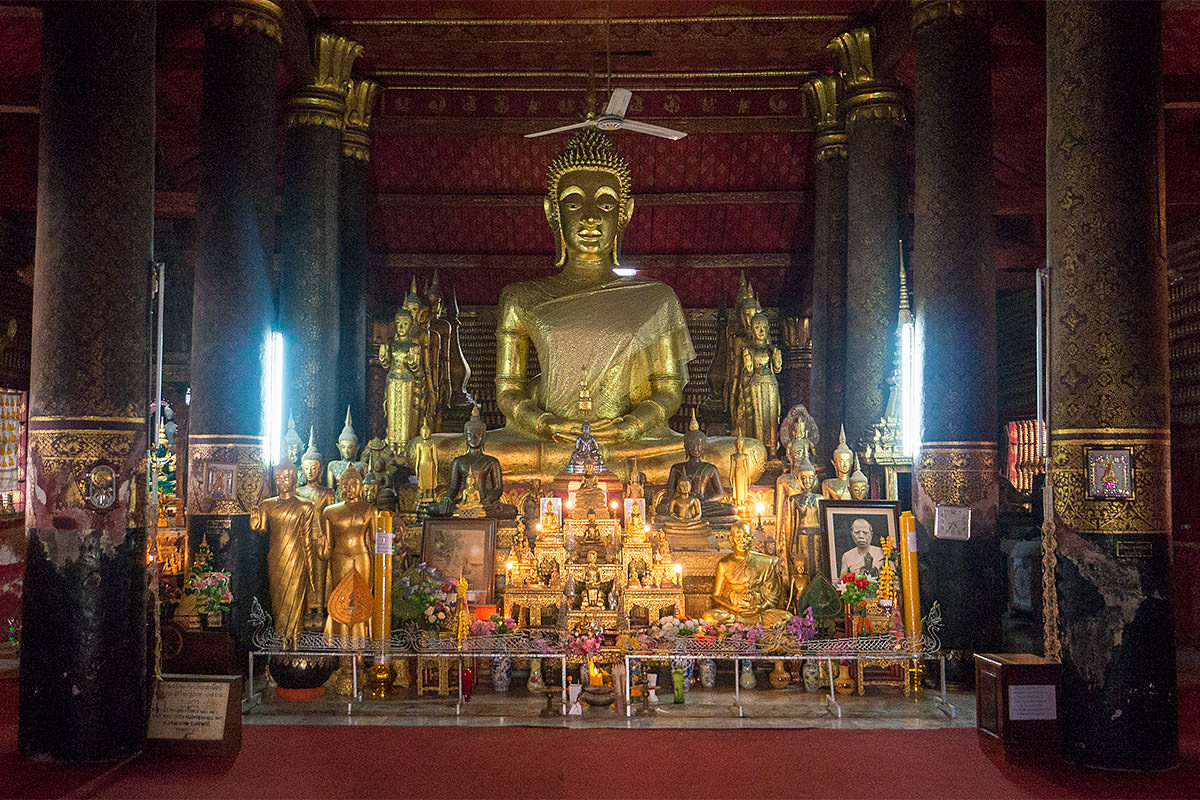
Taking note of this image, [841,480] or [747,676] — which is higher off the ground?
[841,480]

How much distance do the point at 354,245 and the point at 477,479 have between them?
4346 mm

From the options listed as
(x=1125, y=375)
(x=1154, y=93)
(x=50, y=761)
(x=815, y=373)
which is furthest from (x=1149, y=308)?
(x=815, y=373)

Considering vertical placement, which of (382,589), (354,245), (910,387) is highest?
(354,245)

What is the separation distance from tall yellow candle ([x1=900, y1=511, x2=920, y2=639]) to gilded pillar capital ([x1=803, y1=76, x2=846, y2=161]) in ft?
19.9

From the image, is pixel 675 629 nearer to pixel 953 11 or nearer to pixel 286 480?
pixel 286 480

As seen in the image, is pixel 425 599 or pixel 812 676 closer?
pixel 812 676

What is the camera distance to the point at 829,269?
1227 cm

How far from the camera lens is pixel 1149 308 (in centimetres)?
578

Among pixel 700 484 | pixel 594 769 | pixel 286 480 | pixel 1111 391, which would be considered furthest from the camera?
pixel 700 484

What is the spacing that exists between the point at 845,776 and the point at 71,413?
4359 millimetres

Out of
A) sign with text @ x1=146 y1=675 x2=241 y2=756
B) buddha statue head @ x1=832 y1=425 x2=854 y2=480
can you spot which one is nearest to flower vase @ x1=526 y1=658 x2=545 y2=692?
sign with text @ x1=146 y1=675 x2=241 y2=756

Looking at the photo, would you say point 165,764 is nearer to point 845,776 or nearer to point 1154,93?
point 845,776

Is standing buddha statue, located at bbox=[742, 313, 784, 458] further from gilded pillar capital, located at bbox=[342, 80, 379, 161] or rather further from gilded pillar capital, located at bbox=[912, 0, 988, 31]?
gilded pillar capital, located at bbox=[342, 80, 379, 161]

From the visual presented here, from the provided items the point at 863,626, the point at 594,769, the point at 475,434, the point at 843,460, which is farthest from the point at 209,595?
the point at 843,460
